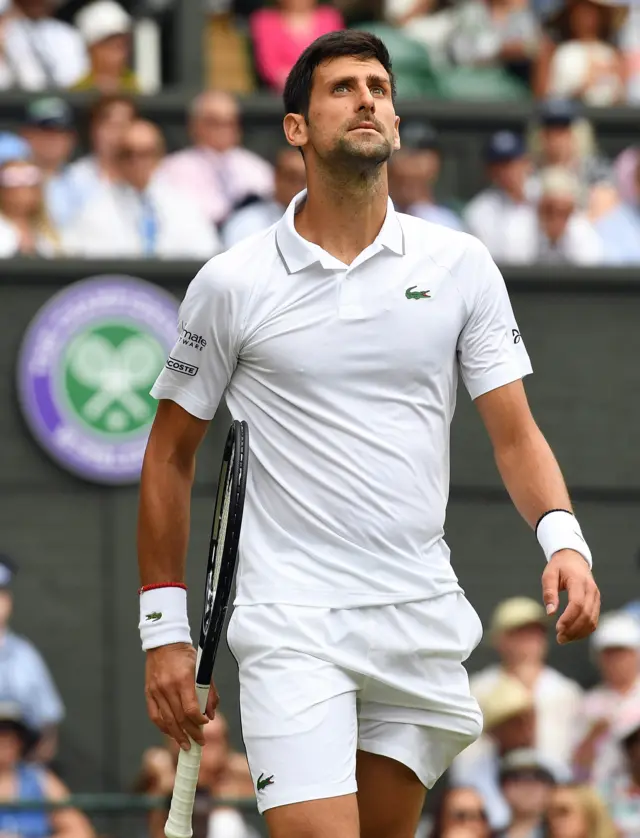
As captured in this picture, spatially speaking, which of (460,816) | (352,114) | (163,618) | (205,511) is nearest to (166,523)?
(163,618)

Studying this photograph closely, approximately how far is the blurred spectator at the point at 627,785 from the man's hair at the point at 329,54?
13.0 ft

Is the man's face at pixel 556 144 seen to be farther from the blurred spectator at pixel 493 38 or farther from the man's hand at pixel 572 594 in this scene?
the man's hand at pixel 572 594

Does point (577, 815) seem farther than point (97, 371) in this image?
No

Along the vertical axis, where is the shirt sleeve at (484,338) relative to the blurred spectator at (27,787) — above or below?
above

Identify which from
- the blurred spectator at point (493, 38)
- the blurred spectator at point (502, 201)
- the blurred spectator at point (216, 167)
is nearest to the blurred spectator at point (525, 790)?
the blurred spectator at point (502, 201)

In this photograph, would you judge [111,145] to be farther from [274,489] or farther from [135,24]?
[274,489]

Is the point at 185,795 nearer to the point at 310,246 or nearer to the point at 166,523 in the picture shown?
the point at 166,523

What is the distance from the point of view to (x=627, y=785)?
7.43 meters

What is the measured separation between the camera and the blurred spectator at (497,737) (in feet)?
24.9

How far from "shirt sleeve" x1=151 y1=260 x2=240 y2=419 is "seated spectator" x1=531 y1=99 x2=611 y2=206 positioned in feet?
19.2

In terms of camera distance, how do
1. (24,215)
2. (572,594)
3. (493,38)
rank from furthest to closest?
(493,38) < (24,215) < (572,594)

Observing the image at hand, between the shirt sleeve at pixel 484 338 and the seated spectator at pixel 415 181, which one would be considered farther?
the seated spectator at pixel 415 181

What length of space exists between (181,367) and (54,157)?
527cm

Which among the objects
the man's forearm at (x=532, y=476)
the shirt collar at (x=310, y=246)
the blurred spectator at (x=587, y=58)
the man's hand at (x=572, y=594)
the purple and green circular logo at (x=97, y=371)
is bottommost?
the purple and green circular logo at (x=97, y=371)
